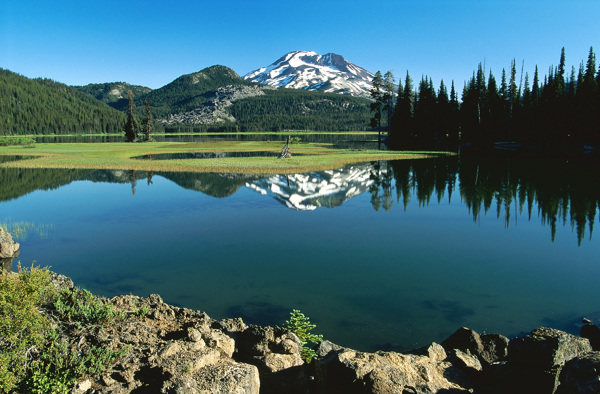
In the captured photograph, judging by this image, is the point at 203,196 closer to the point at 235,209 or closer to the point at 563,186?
the point at 235,209

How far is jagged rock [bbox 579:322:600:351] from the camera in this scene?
1007 centimetres

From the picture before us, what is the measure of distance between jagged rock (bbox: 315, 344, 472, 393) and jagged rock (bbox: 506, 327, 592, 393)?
3.25 ft

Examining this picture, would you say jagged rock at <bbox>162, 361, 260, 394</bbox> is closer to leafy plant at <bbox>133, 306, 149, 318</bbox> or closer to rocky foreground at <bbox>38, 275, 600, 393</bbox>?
rocky foreground at <bbox>38, 275, 600, 393</bbox>

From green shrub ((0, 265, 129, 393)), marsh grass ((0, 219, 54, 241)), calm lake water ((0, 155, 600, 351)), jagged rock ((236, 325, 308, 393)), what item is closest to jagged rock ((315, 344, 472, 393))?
jagged rock ((236, 325, 308, 393))

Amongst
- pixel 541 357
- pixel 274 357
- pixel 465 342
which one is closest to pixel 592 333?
pixel 465 342

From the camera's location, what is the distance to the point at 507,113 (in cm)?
9588

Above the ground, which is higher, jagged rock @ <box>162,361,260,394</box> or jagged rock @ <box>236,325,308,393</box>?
jagged rock @ <box>162,361,260,394</box>

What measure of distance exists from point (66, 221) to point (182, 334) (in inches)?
746

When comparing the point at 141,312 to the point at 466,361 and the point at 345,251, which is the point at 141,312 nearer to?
the point at 466,361

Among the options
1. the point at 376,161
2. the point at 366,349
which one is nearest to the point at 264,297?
the point at 366,349

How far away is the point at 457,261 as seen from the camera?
16484 mm

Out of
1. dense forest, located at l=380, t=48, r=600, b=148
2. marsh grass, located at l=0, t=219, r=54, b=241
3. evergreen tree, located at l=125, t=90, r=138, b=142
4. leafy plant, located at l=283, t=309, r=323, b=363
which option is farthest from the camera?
evergreen tree, located at l=125, t=90, r=138, b=142

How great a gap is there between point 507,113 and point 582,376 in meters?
102

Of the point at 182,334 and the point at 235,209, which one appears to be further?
the point at 235,209
